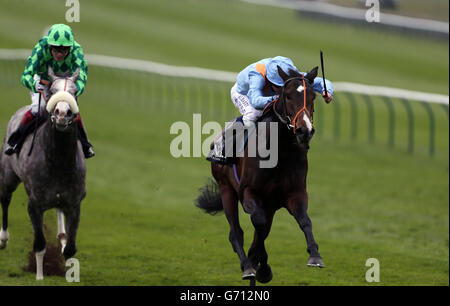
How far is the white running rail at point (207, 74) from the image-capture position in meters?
16.1

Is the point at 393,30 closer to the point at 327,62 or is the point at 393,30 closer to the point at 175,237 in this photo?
the point at 327,62

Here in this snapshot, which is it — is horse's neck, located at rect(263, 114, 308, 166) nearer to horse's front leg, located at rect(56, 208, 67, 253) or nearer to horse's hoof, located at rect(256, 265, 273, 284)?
horse's hoof, located at rect(256, 265, 273, 284)

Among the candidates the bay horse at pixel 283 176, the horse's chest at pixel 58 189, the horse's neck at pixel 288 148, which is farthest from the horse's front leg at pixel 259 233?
the horse's chest at pixel 58 189

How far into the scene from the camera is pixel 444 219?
44.8 ft

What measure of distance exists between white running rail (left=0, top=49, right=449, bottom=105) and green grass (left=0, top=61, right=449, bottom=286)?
29cm

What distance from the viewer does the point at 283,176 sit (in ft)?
22.2

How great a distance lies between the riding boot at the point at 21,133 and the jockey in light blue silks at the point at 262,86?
197 centimetres

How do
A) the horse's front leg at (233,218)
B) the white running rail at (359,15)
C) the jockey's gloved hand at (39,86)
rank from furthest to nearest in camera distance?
the white running rail at (359,15) → the jockey's gloved hand at (39,86) → the horse's front leg at (233,218)

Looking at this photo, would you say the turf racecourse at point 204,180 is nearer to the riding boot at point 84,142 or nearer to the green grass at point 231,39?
the green grass at point 231,39

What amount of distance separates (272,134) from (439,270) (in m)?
5.00

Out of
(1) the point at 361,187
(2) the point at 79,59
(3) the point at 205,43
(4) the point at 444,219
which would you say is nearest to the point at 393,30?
(3) the point at 205,43

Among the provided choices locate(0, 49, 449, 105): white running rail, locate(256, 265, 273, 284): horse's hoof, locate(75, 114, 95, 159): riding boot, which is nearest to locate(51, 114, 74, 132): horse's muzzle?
locate(75, 114, 95, 159): riding boot

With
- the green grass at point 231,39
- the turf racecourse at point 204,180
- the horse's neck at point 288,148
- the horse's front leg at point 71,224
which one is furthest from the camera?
the green grass at point 231,39

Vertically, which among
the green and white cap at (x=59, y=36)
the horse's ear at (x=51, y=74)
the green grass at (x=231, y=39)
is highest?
the green grass at (x=231, y=39)
